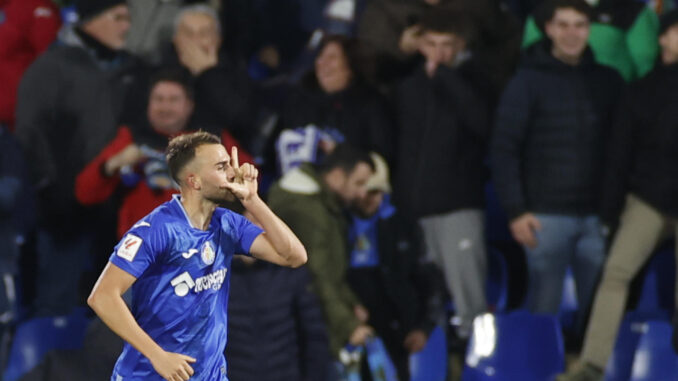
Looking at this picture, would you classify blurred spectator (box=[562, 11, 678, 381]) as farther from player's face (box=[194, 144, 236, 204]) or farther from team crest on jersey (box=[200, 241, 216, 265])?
player's face (box=[194, 144, 236, 204])

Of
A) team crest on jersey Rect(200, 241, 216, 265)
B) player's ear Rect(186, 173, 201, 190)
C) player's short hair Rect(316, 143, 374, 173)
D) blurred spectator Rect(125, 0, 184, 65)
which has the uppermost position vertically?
blurred spectator Rect(125, 0, 184, 65)

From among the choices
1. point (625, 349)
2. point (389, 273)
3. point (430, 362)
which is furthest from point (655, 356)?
point (389, 273)

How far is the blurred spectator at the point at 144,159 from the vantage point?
6.35m

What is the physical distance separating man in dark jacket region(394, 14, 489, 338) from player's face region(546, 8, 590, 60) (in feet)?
1.65

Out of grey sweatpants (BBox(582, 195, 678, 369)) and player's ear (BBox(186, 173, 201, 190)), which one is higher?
player's ear (BBox(186, 173, 201, 190))

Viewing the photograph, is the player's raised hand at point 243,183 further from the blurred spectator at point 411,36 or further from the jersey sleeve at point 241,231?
the blurred spectator at point 411,36

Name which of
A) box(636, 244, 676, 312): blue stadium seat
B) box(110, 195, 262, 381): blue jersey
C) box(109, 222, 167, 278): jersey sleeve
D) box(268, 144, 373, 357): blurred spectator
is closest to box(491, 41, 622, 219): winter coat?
box(636, 244, 676, 312): blue stadium seat

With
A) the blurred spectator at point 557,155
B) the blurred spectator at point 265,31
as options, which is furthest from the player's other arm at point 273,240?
the blurred spectator at point 265,31

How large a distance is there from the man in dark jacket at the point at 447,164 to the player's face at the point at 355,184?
0.29m

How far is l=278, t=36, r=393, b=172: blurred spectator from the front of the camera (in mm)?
6895

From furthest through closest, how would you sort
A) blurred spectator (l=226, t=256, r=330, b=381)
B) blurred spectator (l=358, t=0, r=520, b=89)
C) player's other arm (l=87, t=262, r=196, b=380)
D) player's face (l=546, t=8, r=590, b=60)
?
blurred spectator (l=358, t=0, r=520, b=89) < player's face (l=546, t=8, r=590, b=60) < blurred spectator (l=226, t=256, r=330, b=381) < player's other arm (l=87, t=262, r=196, b=380)

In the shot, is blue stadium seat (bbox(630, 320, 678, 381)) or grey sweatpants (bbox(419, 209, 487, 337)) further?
grey sweatpants (bbox(419, 209, 487, 337))

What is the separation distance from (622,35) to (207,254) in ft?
11.4

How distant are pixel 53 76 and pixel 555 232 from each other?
2717mm
